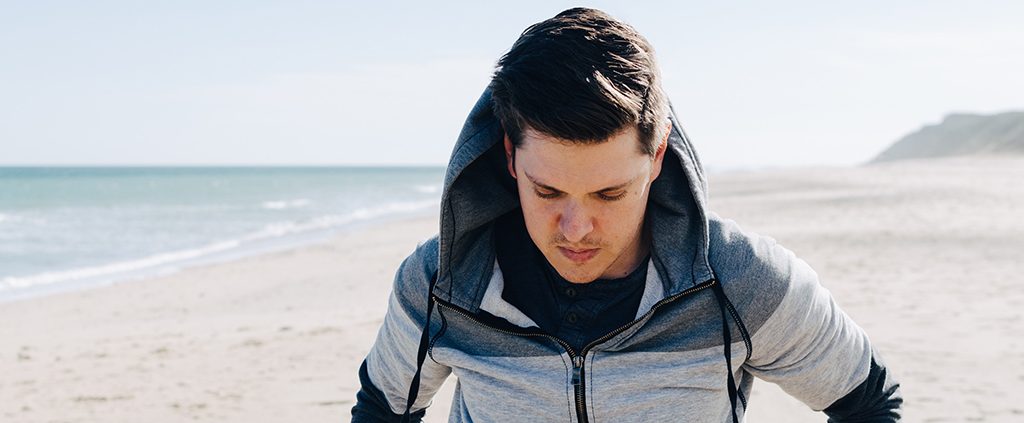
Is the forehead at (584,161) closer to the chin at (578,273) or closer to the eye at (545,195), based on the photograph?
the eye at (545,195)

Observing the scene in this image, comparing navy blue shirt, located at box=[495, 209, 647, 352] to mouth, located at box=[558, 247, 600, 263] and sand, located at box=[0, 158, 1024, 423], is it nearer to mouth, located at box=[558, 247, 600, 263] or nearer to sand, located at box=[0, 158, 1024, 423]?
mouth, located at box=[558, 247, 600, 263]

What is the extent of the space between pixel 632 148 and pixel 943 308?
7490 millimetres

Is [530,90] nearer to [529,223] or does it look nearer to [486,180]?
[529,223]

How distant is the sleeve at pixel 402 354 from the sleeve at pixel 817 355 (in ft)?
2.39

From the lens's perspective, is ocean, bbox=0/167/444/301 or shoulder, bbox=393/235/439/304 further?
ocean, bbox=0/167/444/301

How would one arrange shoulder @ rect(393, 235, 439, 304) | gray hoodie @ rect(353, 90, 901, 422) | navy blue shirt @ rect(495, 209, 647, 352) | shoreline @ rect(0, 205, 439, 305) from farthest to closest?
shoreline @ rect(0, 205, 439, 305) → shoulder @ rect(393, 235, 439, 304) → navy blue shirt @ rect(495, 209, 647, 352) → gray hoodie @ rect(353, 90, 901, 422)

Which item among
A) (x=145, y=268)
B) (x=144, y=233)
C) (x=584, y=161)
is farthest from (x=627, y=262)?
(x=144, y=233)

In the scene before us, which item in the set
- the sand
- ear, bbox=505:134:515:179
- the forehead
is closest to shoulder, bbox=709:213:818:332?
the forehead

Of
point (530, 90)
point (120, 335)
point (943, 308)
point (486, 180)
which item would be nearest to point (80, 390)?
point (120, 335)

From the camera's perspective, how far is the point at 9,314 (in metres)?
11.0

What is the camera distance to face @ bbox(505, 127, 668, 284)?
1.79 m

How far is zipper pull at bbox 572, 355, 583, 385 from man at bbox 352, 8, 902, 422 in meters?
0.01

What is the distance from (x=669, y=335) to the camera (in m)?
2.01

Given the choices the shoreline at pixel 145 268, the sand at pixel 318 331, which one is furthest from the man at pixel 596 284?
the shoreline at pixel 145 268
